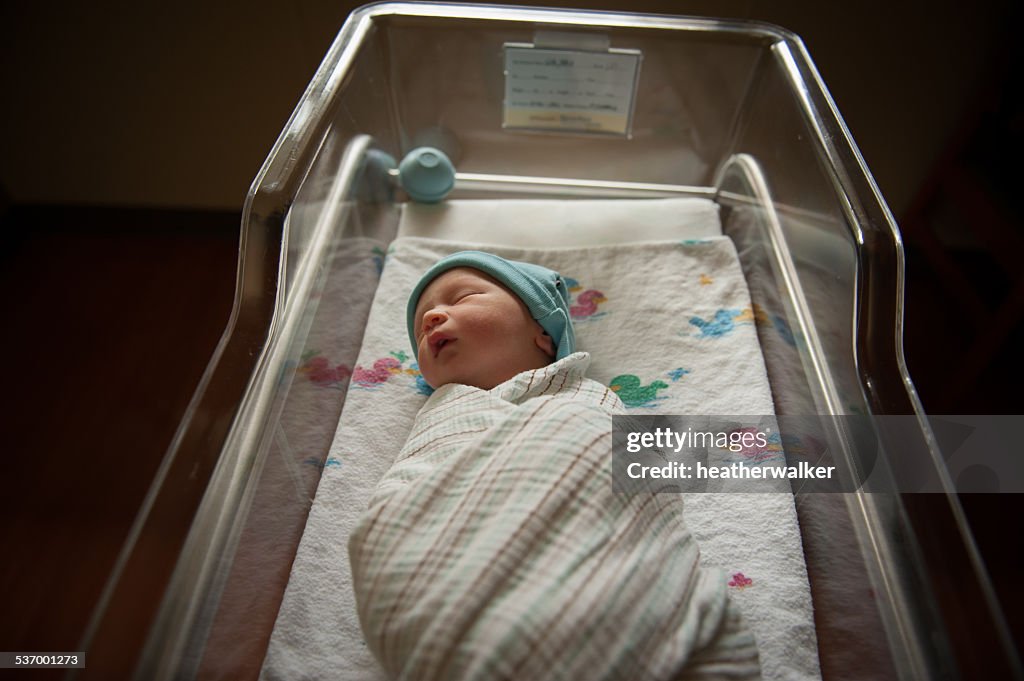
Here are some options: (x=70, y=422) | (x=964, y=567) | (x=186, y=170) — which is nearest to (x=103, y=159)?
(x=186, y=170)

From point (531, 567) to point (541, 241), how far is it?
728mm

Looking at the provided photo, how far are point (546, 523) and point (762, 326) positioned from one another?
60 centimetres

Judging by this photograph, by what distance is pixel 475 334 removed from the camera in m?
0.88

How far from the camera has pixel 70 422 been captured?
1458 millimetres

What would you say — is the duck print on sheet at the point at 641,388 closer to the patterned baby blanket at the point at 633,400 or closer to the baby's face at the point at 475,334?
the patterned baby blanket at the point at 633,400

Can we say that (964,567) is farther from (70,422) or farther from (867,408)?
(70,422)

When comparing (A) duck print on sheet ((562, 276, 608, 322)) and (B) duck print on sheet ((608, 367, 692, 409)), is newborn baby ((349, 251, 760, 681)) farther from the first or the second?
(A) duck print on sheet ((562, 276, 608, 322))

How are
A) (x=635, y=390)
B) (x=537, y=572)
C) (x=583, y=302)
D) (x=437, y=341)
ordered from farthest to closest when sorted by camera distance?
(x=583, y=302) → (x=635, y=390) → (x=437, y=341) → (x=537, y=572)

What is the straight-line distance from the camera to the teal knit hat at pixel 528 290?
3.04 ft

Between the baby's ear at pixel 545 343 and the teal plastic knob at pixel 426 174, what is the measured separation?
0.45m

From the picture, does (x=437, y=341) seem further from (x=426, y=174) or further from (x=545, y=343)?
(x=426, y=174)

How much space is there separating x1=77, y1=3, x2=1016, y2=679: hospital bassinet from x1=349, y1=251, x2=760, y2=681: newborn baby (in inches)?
6.8

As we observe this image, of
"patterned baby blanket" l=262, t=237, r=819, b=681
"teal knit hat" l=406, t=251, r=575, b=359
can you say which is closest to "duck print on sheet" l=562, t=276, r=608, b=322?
"patterned baby blanket" l=262, t=237, r=819, b=681

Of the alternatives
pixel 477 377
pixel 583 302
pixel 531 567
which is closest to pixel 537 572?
pixel 531 567
